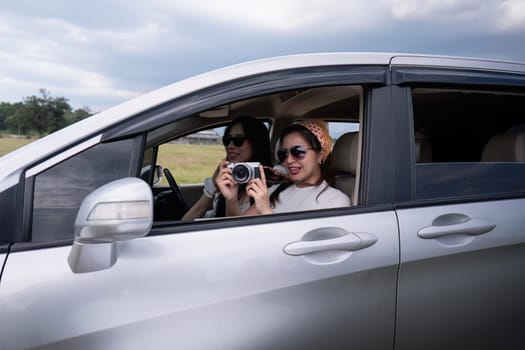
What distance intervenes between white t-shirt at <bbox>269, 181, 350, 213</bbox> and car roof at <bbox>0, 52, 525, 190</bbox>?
58 centimetres

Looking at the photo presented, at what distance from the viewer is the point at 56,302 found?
1027 millimetres

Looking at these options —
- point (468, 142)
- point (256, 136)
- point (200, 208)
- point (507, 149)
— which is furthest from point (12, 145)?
point (468, 142)

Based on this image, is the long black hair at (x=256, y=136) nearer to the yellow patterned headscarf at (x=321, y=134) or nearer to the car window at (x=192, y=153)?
the car window at (x=192, y=153)

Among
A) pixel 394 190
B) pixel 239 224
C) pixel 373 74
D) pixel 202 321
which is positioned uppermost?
pixel 373 74

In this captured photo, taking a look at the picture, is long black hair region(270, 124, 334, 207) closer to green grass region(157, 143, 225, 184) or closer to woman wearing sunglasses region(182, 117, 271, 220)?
woman wearing sunglasses region(182, 117, 271, 220)

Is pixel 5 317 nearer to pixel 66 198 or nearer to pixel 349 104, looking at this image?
pixel 66 198

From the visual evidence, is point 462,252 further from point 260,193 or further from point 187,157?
point 187,157

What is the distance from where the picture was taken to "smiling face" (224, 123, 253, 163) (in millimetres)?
2451

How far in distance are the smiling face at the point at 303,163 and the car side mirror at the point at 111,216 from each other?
104 cm

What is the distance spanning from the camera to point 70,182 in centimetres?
116

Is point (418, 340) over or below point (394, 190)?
below

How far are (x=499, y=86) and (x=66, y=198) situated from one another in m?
1.73

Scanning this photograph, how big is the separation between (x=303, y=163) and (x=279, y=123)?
1.61 m

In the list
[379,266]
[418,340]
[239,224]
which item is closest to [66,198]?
[239,224]
